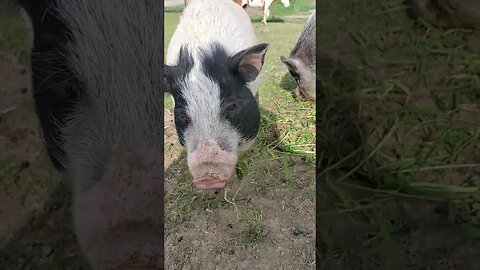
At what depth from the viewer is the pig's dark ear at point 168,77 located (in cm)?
82

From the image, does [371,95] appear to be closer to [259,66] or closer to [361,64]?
[361,64]

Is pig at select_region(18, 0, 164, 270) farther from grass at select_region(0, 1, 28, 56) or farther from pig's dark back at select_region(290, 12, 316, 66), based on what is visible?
pig's dark back at select_region(290, 12, 316, 66)

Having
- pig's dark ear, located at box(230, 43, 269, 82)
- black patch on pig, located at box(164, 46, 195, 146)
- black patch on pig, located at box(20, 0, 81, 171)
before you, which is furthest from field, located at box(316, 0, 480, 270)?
black patch on pig, located at box(20, 0, 81, 171)

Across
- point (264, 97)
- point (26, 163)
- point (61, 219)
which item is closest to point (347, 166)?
point (264, 97)

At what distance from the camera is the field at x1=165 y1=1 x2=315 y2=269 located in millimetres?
910

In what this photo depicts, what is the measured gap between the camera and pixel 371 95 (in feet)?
3.86

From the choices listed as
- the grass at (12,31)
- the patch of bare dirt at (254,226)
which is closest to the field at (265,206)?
the patch of bare dirt at (254,226)

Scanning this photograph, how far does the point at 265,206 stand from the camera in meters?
0.93

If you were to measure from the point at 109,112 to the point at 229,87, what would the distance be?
23 cm

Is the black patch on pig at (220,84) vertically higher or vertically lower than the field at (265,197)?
higher

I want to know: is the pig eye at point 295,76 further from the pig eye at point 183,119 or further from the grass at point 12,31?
the grass at point 12,31

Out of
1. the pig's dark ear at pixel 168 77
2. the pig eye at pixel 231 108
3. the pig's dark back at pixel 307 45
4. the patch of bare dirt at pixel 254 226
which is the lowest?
the patch of bare dirt at pixel 254 226

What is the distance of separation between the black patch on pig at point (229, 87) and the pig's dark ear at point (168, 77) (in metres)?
0.05

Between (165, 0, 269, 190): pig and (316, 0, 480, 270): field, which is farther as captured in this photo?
(316, 0, 480, 270): field
